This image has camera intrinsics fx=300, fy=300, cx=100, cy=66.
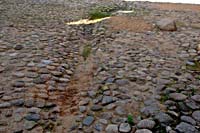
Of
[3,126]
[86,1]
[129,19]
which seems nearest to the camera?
[3,126]

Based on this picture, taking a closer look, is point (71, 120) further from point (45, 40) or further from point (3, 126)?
point (45, 40)

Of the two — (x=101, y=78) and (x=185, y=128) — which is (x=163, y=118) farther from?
(x=101, y=78)

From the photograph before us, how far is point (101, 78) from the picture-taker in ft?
17.3

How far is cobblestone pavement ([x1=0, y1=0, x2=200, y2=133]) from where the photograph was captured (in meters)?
4.00

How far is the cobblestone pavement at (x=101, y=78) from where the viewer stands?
4.00 metres

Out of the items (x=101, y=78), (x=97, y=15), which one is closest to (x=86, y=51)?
(x=101, y=78)

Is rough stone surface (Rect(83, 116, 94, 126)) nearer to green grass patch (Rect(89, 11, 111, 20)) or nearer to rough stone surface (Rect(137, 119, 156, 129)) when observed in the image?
rough stone surface (Rect(137, 119, 156, 129))

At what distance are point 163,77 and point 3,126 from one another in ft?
9.07

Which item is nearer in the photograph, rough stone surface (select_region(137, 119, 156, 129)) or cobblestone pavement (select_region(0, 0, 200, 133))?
rough stone surface (select_region(137, 119, 156, 129))

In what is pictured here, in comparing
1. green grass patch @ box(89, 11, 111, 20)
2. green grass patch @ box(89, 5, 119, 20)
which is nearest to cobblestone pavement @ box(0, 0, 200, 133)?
green grass patch @ box(89, 11, 111, 20)

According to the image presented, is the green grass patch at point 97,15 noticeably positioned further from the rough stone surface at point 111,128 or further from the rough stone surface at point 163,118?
the rough stone surface at point 111,128

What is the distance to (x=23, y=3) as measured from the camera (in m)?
13.5

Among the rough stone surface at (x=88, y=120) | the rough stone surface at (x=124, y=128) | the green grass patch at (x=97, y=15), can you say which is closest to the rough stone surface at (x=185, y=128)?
the rough stone surface at (x=124, y=128)

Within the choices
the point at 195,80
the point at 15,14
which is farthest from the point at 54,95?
the point at 15,14
